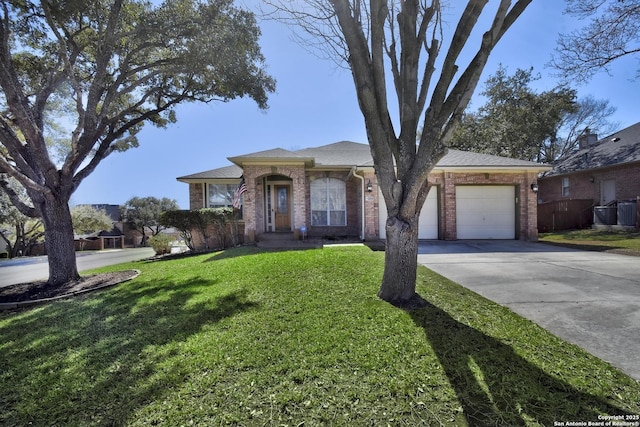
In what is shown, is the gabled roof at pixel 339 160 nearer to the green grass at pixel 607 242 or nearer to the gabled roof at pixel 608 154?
the green grass at pixel 607 242

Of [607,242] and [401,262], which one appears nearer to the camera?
[401,262]

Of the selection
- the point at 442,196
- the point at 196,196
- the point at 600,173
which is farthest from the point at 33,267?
the point at 600,173

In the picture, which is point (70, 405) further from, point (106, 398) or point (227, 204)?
point (227, 204)

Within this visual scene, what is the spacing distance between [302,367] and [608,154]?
2331 cm

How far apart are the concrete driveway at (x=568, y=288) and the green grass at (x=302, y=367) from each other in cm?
39

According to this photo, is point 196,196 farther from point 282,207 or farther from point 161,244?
point 282,207

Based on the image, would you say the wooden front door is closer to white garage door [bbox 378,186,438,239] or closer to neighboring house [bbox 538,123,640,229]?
white garage door [bbox 378,186,438,239]

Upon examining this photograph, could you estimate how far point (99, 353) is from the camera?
3.34 meters

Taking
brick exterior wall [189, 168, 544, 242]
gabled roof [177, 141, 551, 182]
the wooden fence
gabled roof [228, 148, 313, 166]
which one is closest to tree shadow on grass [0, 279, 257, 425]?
brick exterior wall [189, 168, 544, 242]

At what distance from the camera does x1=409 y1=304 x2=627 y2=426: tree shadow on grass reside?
213 cm

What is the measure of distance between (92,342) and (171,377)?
5.80ft

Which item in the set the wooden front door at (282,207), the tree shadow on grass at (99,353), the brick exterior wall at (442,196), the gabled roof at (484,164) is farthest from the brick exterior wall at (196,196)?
the gabled roof at (484,164)

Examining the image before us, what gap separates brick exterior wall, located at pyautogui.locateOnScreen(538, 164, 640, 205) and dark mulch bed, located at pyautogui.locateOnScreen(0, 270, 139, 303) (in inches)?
903

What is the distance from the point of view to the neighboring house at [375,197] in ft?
38.3
